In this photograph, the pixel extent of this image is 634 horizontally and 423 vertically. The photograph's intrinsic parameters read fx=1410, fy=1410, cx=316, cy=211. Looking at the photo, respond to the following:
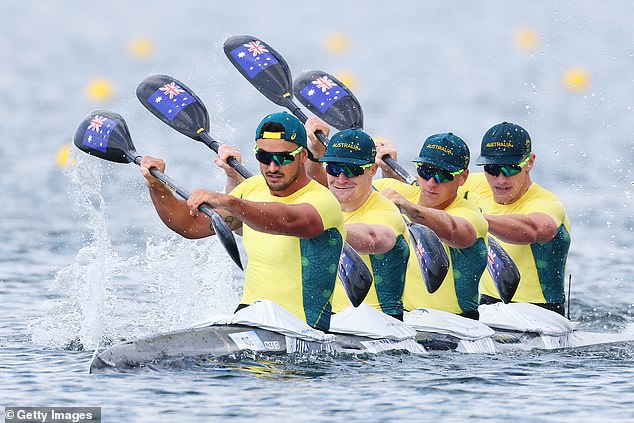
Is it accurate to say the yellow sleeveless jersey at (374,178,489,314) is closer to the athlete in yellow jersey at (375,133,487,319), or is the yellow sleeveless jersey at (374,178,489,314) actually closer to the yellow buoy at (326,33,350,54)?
the athlete in yellow jersey at (375,133,487,319)

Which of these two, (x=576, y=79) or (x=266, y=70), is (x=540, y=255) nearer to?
(x=266, y=70)

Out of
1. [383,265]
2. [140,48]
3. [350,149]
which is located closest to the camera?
[350,149]

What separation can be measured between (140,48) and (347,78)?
7.12 meters

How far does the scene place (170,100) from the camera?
431 inches

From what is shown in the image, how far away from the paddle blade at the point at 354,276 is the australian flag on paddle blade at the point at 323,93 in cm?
283

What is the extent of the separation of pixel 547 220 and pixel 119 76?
73.6 feet

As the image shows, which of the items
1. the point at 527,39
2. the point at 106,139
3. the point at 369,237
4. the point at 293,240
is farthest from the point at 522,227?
the point at 527,39

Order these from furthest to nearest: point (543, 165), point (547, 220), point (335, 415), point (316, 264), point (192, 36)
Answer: point (192, 36), point (543, 165), point (547, 220), point (316, 264), point (335, 415)

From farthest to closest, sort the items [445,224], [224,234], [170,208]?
[445,224] < [170,208] < [224,234]

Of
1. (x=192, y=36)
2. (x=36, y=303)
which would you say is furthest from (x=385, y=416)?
(x=192, y=36)

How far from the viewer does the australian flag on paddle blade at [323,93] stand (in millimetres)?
12266

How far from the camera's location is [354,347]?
9672 millimetres

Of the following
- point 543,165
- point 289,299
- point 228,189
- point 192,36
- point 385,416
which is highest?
point 192,36

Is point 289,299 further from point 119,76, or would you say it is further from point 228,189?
point 119,76
